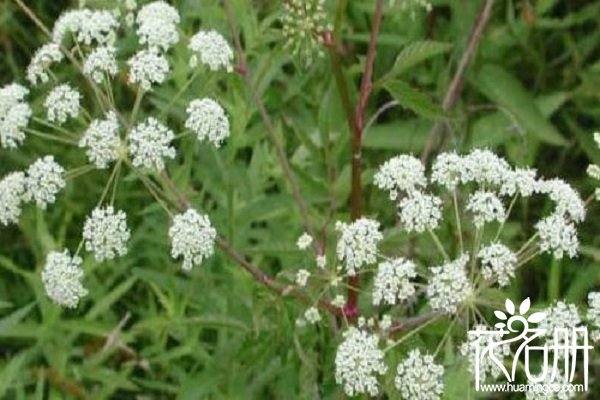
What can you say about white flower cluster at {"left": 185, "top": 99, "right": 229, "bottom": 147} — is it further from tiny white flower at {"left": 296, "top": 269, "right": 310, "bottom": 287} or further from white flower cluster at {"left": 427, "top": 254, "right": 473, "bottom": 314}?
white flower cluster at {"left": 427, "top": 254, "right": 473, "bottom": 314}

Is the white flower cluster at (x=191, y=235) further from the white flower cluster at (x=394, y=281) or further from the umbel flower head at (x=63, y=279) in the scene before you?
the white flower cluster at (x=394, y=281)

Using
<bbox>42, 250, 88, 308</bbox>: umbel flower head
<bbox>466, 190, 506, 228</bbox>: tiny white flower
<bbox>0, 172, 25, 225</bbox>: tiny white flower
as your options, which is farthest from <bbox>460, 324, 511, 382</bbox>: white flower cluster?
<bbox>0, 172, 25, 225</bbox>: tiny white flower

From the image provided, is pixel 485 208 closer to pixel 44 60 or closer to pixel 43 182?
pixel 43 182

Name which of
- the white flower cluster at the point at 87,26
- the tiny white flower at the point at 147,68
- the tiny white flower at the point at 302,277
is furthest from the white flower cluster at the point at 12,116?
the tiny white flower at the point at 302,277

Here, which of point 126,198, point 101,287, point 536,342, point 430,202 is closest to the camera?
point 430,202

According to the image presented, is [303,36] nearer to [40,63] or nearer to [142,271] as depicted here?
[40,63]

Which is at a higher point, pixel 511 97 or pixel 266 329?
pixel 511 97

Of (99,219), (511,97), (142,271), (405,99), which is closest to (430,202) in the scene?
(405,99)

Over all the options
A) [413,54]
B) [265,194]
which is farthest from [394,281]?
[265,194]
